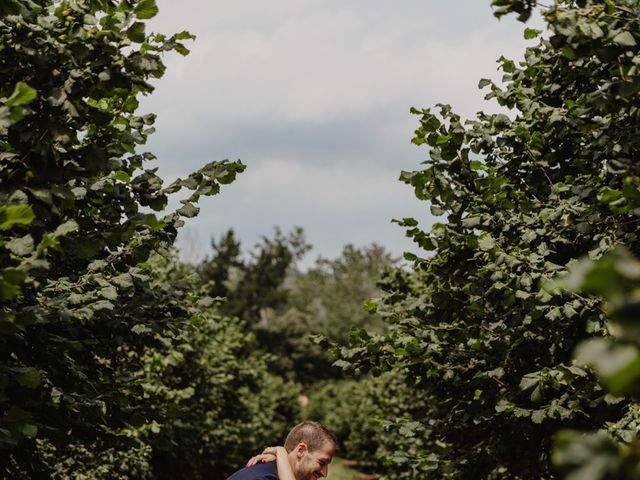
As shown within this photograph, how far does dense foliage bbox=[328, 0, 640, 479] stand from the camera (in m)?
5.29

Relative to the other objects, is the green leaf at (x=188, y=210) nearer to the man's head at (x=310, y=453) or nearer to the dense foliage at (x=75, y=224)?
the dense foliage at (x=75, y=224)

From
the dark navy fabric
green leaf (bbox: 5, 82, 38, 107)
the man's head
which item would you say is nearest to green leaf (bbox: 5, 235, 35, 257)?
green leaf (bbox: 5, 82, 38, 107)

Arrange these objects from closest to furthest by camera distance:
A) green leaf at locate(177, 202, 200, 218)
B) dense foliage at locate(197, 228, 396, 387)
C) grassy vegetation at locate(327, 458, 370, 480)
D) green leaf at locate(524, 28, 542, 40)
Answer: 1. green leaf at locate(177, 202, 200, 218)
2. green leaf at locate(524, 28, 542, 40)
3. grassy vegetation at locate(327, 458, 370, 480)
4. dense foliage at locate(197, 228, 396, 387)

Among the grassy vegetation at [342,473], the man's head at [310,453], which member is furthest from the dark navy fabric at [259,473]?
the grassy vegetation at [342,473]

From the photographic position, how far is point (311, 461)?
462cm

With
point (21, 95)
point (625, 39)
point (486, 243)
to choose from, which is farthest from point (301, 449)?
point (625, 39)

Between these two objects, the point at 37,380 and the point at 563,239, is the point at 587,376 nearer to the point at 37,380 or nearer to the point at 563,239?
the point at 563,239

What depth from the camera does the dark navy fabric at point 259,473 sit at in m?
4.42

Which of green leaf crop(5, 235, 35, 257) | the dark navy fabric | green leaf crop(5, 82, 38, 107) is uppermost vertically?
green leaf crop(5, 82, 38, 107)

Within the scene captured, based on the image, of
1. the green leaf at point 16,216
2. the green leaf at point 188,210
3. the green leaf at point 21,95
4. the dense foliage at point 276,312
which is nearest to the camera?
the green leaf at point 16,216

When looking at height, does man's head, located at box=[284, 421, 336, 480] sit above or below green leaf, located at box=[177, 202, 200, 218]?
below

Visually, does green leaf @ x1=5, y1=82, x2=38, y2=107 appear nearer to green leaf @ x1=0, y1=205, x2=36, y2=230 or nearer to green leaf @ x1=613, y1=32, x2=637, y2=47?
green leaf @ x1=0, y1=205, x2=36, y2=230

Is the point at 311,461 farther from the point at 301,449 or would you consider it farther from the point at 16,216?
the point at 16,216

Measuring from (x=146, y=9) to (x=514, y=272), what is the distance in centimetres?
355
